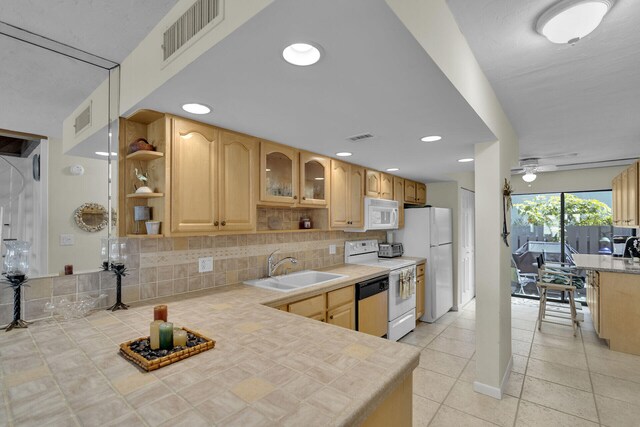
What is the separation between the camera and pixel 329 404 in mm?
877

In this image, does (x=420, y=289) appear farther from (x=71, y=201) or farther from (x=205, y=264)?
(x=71, y=201)

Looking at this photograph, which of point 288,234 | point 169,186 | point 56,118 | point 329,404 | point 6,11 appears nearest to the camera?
point 329,404

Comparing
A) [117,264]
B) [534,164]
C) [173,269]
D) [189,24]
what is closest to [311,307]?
[173,269]

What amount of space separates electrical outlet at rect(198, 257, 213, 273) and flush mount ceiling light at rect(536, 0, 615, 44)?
2.43 metres

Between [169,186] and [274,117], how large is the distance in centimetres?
77

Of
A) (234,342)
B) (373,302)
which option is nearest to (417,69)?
(234,342)

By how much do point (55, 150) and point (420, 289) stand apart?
3.99 meters

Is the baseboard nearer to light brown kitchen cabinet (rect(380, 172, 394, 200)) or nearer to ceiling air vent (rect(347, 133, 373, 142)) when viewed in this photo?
ceiling air vent (rect(347, 133, 373, 142))

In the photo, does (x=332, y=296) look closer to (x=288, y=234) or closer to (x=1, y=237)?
(x=288, y=234)

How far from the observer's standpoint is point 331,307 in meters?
2.58

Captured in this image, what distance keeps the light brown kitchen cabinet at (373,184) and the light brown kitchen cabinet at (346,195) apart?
0.13 meters

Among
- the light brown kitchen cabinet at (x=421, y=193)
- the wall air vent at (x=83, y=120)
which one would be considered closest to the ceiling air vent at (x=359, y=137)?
the wall air vent at (x=83, y=120)

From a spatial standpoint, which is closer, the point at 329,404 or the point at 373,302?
the point at 329,404

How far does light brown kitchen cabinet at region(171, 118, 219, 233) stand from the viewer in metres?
1.85
